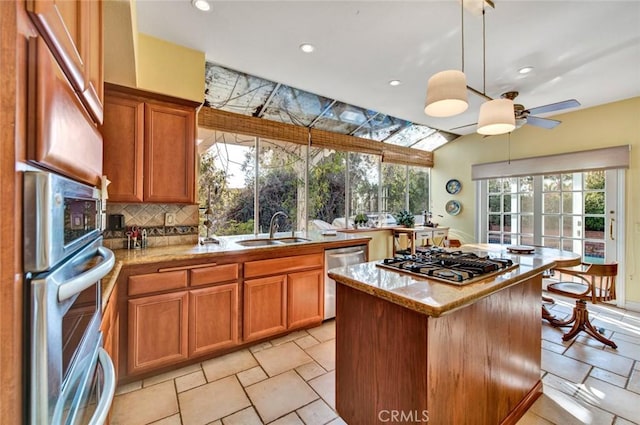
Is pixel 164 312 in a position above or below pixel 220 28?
below

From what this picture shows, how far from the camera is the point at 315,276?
9.56 ft

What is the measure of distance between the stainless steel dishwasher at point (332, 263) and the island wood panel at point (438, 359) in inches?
54.7

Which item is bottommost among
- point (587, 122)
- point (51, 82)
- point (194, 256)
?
point (194, 256)

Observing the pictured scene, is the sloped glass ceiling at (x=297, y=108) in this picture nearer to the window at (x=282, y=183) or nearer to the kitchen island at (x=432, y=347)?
the window at (x=282, y=183)

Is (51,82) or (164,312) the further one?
(164,312)

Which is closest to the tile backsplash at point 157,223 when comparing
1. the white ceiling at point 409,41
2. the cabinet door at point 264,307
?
the cabinet door at point 264,307

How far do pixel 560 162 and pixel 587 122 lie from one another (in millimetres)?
597

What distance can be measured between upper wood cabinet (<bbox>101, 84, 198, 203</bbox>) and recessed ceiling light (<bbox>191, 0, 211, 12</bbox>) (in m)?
0.72

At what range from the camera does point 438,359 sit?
3.96ft

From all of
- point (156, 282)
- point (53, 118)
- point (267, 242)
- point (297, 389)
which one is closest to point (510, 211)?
point (267, 242)

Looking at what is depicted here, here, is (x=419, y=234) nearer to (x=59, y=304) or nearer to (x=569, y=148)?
(x=569, y=148)

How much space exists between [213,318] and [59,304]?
190 cm

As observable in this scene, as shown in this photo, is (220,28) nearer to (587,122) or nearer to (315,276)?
(315,276)

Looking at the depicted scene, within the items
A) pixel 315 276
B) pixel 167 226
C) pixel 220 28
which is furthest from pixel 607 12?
pixel 167 226
